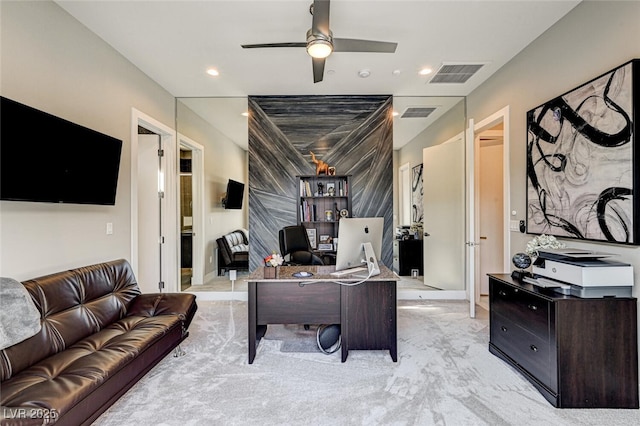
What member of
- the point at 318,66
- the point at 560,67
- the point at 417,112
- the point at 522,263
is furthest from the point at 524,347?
the point at 417,112

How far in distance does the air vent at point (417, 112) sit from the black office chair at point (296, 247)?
2.39 m

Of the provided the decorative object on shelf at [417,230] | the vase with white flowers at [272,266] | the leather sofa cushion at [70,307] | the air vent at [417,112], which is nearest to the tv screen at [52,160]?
the leather sofa cushion at [70,307]

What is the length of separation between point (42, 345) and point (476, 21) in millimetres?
4071

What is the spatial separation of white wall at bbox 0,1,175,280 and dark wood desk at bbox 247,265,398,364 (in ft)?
5.23

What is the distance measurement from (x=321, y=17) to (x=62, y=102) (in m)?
2.18

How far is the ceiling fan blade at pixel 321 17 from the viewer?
6.91 feet

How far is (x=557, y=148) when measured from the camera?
104 inches

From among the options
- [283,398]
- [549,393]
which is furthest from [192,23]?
[549,393]

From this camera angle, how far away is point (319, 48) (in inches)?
90.7

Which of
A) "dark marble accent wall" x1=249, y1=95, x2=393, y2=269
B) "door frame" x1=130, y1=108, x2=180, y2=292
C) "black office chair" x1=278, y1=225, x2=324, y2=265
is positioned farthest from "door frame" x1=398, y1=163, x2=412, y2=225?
"door frame" x1=130, y1=108, x2=180, y2=292

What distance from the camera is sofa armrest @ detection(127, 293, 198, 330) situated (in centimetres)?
262

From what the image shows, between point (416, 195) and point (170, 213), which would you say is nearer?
point (170, 213)

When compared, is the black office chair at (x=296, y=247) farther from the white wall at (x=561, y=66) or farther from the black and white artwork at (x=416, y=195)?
the white wall at (x=561, y=66)

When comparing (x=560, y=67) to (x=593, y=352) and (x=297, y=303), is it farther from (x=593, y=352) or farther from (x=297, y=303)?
(x=297, y=303)
